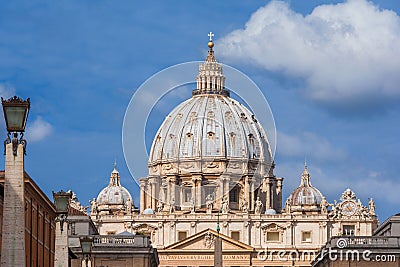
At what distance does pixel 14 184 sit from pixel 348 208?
149 metres

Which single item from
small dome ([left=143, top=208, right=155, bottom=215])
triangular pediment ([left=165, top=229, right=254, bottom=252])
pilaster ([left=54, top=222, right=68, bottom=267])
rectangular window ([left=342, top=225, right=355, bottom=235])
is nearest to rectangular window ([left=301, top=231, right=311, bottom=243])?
rectangular window ([left=342, top=225, right=355, bottom=235])

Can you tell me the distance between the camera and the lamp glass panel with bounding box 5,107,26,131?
28.6 m

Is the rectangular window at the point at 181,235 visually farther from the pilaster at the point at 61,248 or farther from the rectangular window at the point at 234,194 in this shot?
the pilaster at the point at 61,248

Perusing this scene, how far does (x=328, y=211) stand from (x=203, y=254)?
1684 centimetres

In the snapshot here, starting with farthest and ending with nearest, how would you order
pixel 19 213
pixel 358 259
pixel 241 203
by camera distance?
pixel 241 203 → pixel 358 259 → pixel 19 213

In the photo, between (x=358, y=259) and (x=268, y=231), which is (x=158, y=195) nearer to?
(x=268, y=231)

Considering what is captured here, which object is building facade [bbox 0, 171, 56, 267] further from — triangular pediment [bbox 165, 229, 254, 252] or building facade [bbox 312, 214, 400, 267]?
triangular pediment [bbox 165, 229, 254, 252]

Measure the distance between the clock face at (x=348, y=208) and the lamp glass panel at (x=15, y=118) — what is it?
146033mm

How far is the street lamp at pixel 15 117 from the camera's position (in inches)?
1121

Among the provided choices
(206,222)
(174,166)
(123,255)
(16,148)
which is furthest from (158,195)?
Result: (16,148)

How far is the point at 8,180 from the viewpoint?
28422 millimetres

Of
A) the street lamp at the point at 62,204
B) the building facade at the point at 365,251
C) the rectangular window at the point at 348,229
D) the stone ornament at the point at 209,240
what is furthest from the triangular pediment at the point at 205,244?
the street lamp at the point at 62,204

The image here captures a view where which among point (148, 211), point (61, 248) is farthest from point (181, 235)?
point (61, 248)

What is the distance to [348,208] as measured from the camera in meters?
175
